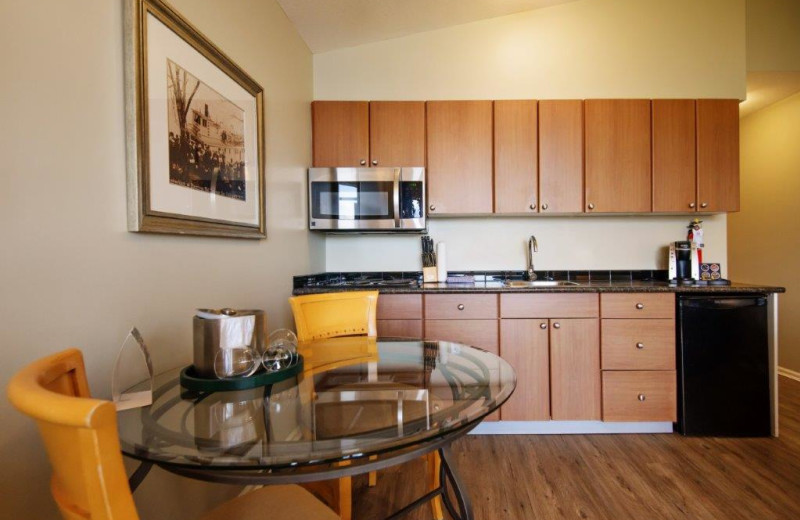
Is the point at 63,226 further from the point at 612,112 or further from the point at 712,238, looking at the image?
the point at 712,238

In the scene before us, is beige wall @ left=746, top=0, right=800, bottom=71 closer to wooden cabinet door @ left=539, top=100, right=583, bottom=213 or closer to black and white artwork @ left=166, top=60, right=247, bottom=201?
wooden cabinet door @ left=539, top=100, right=583, bottom=213

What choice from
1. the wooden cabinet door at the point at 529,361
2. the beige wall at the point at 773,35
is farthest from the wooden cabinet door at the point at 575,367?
the beige wall at the point at 773,35

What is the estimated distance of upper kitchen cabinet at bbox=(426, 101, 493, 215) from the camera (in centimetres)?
263

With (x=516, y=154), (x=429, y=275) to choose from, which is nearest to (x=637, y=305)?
(x=516, y=154)

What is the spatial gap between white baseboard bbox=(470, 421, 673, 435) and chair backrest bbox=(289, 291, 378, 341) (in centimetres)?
119

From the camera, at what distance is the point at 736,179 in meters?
2.58

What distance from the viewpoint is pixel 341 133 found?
2.67 metres

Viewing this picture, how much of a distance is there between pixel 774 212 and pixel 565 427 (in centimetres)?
312

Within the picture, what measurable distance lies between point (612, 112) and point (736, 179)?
97cm

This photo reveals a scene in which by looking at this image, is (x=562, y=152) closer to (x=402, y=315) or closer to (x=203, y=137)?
(x=402, y=315)

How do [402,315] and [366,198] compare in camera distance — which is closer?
[402,315]

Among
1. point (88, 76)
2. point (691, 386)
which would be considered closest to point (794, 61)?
point (691, 386)

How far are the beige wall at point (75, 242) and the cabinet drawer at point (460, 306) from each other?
4.11 feet

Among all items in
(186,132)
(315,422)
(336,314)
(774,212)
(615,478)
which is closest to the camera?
(315,422)
